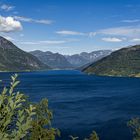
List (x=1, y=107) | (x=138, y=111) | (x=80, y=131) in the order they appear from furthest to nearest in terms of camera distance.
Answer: (x=138, y=111)
(x=80, y=131)
(x=1, y=107)

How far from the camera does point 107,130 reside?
450ft

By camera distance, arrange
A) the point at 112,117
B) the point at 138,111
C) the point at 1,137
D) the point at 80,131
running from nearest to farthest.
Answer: the point at 1,137, the point at 80,131, the point at 112,117, the point at 138,111

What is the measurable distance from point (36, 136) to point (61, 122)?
346 ft

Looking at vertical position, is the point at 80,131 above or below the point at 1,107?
below

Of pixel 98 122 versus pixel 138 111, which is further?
pixel 138 111

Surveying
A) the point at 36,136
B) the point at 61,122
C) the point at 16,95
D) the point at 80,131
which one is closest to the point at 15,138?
the point at 16,95

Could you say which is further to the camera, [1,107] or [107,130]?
[107,130]

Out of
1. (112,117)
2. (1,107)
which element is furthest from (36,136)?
(112,117)

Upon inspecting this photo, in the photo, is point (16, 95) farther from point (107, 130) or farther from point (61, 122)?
point (61, 122)

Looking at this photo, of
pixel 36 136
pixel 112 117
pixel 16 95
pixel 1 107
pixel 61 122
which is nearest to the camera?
pixel 16 95

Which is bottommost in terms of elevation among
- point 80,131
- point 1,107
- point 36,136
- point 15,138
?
point 80,131

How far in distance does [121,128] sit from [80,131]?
64.3ft

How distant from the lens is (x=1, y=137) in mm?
12031

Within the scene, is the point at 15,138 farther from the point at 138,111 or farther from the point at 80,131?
the point at 138,111
